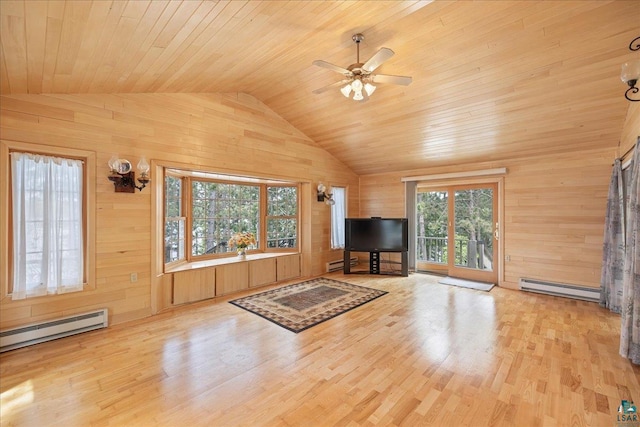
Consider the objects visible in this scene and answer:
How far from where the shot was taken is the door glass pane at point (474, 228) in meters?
5.47

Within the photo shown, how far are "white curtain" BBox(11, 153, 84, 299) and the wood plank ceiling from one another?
81 centimetres

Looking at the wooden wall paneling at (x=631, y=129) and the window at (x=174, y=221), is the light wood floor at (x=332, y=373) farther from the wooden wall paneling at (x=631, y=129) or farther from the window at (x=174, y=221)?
the wooden wall paneling at (x=631, y=129)

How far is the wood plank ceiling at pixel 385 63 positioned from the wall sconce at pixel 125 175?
0.84 meters

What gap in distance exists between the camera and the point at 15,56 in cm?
212

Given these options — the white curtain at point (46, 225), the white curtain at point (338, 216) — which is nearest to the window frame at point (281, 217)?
the white curtain at point (338, 216)

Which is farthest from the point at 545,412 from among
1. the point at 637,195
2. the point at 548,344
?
the point at 637,195

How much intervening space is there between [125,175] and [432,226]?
584 centimetres

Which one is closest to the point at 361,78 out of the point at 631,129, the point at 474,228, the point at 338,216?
the point at 631,129

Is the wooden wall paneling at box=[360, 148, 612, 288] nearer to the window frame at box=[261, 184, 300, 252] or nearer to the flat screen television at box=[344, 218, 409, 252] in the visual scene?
the flat screen television at box=[344, 218, 409, 252]

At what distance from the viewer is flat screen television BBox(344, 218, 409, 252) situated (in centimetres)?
591

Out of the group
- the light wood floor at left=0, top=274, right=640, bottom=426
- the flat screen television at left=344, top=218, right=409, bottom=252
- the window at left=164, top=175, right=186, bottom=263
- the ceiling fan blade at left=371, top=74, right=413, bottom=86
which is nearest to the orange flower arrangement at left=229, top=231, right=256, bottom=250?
the window at left=164, top=175, right=186, bottom=263

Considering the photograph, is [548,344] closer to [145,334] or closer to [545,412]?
[545,412]

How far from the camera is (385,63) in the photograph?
3.32 meters

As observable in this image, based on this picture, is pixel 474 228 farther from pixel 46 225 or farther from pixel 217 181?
pixel 46 225
